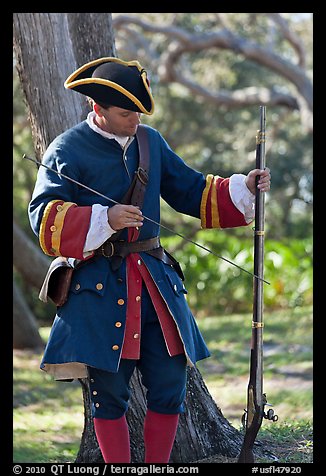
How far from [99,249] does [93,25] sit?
173cm

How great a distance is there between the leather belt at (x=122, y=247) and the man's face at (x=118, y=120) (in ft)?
1.53

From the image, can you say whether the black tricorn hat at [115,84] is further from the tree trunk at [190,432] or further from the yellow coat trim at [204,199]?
the tree trunk at [190,432]

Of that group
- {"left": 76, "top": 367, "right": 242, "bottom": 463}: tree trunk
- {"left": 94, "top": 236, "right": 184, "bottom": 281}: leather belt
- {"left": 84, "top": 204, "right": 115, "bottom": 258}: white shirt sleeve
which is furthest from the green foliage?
{"left": 84, "top": 204, "right": 115, "bottom": 258}: white shirt sleeve

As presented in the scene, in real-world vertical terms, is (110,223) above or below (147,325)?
above

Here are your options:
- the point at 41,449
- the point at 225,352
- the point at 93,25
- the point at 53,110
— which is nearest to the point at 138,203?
the point at 53,110

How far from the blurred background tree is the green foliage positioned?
2cm

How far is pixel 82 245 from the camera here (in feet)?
11.7

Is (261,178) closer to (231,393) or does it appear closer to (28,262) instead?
(231,393)

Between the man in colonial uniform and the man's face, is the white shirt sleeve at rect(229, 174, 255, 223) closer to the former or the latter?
the man in colonial uniform

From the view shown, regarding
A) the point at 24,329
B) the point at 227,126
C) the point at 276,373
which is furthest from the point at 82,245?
the point at 227,126

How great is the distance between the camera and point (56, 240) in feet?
11.7

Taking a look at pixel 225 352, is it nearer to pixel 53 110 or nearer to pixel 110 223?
pixel 53 110

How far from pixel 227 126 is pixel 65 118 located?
18471mm
